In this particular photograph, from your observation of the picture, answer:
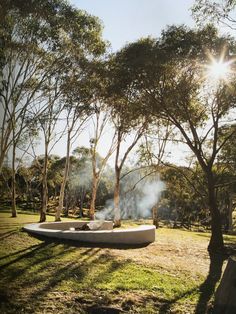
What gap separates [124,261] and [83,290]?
13.7 feet

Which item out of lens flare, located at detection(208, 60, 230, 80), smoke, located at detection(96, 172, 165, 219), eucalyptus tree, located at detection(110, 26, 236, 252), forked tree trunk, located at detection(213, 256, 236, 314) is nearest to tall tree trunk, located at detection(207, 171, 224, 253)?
eucalyptus tree, located at detection(110, 26, 236, 252)

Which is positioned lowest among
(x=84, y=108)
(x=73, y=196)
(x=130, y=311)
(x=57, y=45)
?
(x=130, y=311)

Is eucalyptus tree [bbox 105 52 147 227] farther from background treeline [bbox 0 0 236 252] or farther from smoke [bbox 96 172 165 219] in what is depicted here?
smoke [bbox 96 172 165 219]

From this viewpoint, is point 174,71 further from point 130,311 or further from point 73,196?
point 73,196

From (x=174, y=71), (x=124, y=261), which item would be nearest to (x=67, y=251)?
(x=124, y=261)

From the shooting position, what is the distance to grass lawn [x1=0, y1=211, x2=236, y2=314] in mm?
9578

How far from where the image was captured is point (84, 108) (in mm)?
30688

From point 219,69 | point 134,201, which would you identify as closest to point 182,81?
point 219,69

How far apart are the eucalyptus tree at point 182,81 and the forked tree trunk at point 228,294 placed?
11.5 metres

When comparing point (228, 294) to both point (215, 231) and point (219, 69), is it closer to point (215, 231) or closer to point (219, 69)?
point (215, 231)

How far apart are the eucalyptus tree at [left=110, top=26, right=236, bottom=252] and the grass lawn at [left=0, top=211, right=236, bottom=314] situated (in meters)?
5.59

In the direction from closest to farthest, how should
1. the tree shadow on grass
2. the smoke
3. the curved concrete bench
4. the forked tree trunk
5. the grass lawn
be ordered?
the forked tree trunk < the grass lawn < the tree shadow on grass < the curved concrete bench < the smoke

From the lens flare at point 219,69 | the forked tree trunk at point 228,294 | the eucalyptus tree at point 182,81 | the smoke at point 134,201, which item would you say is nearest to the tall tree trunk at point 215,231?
the eucalyptus tree at point 182,81

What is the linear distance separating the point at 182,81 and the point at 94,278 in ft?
39.2
